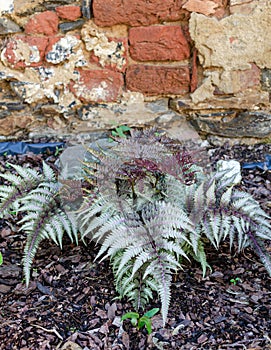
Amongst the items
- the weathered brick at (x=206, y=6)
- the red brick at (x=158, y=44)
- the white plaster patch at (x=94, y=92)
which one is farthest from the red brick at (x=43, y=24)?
the weathered brick at (x=206, y=6)

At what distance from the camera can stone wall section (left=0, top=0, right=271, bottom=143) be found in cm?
297

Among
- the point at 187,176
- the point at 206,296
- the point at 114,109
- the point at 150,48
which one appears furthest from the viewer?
the point at 114,109

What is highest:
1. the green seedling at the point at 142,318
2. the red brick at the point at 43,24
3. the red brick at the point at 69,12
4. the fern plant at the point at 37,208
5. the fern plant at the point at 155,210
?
the red brick at the point at 69,12

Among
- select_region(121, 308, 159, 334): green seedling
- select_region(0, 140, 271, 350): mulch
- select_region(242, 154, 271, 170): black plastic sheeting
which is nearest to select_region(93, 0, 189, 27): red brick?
select_region(242, 154, 271, 170): black plastic sheeting

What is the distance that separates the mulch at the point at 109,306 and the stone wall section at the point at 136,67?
1.26m

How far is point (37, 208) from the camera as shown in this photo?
6.81ft

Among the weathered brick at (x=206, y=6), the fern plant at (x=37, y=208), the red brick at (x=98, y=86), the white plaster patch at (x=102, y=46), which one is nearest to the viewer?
the fern plant at (x=37, y=208)

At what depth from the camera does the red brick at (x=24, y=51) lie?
3049 mm

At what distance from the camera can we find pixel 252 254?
223cm

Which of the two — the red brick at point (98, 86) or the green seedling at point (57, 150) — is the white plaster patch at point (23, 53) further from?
the green seedling at point (57, 150)

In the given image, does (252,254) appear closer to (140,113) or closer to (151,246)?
(151,246)

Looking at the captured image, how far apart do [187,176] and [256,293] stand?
0.63 metres

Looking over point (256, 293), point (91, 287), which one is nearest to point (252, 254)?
point (256, 293)

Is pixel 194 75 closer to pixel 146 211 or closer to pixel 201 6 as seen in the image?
pixel 201 6
